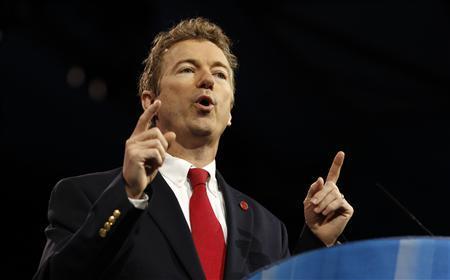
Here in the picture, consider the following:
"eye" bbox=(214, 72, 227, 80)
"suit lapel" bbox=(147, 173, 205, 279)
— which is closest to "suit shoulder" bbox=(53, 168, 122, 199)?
"suit lapel" bbox=(147, 173, 205, 279)

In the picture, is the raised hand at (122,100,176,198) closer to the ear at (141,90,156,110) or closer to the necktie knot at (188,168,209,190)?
the necktie knot at (188,168,209,190)

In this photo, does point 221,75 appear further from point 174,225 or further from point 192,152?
point 174,225

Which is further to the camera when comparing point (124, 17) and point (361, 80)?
point (361, 80)

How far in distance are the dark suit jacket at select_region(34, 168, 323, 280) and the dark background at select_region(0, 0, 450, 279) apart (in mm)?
1557

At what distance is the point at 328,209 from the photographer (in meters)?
1.77

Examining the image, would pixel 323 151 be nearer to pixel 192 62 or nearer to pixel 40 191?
pixel 40 191

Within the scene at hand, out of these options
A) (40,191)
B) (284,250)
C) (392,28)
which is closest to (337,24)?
(392,28)

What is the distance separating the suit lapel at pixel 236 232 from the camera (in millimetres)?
1680

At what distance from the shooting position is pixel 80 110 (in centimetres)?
343

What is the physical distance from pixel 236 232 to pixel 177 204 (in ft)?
0.54

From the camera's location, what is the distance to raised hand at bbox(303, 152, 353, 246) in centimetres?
177

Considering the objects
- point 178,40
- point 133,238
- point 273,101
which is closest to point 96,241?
point 133,238

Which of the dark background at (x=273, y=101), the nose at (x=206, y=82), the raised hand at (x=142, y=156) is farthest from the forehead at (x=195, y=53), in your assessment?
the dark background at (x=273, y=101)

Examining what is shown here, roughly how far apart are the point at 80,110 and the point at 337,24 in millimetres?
1338
